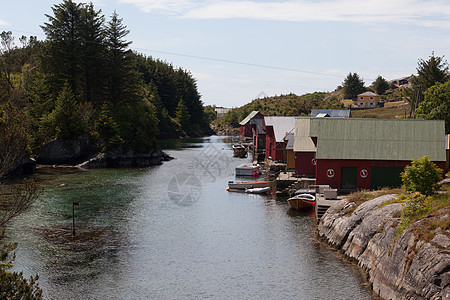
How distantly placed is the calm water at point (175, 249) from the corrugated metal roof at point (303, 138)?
8.87 meters

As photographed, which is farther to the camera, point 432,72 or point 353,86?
point 353,86

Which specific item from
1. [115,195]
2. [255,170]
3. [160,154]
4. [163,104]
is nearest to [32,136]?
[160,154]

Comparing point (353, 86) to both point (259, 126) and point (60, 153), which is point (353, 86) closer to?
point (259, 126)

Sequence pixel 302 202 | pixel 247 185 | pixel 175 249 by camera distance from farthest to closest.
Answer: pixel 247 185, pixel 302 202, pixel 175 249

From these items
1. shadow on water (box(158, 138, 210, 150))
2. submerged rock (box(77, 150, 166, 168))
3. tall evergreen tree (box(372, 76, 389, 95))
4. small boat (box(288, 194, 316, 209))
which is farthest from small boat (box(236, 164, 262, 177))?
tall evergreen tree (box(372, 76, 389, 95))

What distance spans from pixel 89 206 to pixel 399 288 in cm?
3445

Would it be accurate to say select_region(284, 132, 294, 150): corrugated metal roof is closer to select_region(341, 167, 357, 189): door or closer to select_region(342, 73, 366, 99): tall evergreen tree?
select_region(341, 167, 357, 189): door

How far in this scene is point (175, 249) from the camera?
34.2 metres

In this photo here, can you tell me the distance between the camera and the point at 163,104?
182 metres

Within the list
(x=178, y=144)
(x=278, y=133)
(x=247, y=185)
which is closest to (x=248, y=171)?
(x=278, y=133)

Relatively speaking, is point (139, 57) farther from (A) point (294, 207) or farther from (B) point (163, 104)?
(A) point (294, 207)

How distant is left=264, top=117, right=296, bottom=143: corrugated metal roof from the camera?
7681 cm

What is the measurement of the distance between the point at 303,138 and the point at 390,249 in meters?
34.5

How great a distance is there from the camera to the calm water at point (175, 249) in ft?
88.2
